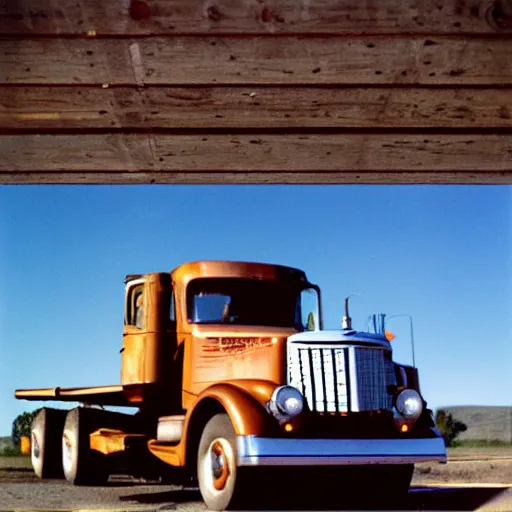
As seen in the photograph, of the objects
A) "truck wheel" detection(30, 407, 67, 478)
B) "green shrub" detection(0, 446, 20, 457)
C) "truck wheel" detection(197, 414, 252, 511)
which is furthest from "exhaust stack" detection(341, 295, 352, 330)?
"green shrub" detection(0, 446, 20, 457)

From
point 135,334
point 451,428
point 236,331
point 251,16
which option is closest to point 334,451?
point 236,331

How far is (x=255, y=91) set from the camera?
3021mm

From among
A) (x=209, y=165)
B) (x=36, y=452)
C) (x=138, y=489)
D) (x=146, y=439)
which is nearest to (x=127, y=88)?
(x=209, y=165)

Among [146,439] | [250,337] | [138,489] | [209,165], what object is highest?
[209,165]

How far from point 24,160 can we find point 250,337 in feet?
8.19

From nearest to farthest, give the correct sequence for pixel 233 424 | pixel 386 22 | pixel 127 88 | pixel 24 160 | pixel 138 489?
pixel 386 22, pixel 127 88, pixel 24 160, pixel 233 424, pixel 138 489

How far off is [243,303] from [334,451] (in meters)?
1.58

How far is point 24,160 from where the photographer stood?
11.3 feet

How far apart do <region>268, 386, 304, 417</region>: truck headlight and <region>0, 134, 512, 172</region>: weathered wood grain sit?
1.72 metres

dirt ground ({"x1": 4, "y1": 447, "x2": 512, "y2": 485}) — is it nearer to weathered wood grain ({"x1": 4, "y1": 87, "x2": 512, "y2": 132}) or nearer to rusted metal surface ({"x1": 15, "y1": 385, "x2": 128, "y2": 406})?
rusted metal surface ({"x1": 15, "y1": 385, "x2": 128, "y2": 406})

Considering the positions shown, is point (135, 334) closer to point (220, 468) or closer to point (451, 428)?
point (220, 468)

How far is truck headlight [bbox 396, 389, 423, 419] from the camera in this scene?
5.13 metres

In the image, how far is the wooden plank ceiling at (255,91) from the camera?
2.62 metres

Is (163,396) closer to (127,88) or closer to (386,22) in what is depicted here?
(127,88)
